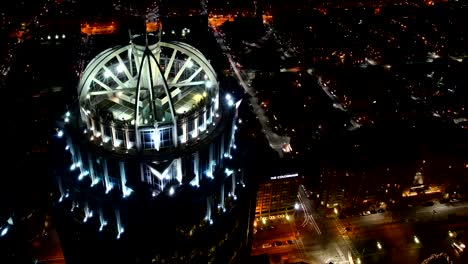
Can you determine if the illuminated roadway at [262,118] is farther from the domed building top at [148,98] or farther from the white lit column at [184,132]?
the white lit column at [184,132]

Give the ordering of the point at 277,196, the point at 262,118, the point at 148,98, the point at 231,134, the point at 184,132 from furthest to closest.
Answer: the point at 262,118 → the point at 277,196 → the point at 231,134 → the point at 148,98 → the point at 184,132

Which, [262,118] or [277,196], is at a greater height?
[262,118]

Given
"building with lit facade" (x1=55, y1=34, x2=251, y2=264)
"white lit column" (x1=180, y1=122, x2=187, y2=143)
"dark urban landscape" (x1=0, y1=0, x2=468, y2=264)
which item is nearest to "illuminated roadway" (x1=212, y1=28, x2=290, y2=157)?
"dark urban landscape" (x1=0, y1=0, x2=468, y2=264)

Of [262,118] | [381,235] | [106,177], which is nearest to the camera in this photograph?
[106,177]

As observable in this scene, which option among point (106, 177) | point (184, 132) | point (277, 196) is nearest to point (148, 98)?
point (184, 132)

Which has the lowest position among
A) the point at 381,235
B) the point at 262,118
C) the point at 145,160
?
the point at 381,235

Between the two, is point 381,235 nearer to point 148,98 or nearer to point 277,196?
point 277,196

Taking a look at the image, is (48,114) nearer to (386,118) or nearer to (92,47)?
(92,47)

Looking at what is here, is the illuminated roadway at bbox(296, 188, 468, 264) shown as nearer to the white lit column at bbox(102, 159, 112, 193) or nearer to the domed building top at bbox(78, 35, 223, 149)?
the domed building top at bbox(78, 35, 223, 149)
